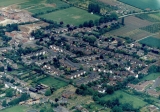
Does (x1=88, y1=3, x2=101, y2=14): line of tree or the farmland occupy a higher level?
A: (x1=88, y1=3, x2=101, y2=14): line of tree

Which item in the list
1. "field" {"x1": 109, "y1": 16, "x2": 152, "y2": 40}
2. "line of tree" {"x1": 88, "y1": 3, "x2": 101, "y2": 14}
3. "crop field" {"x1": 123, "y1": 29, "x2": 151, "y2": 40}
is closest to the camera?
"crop field" {"x1": 123, "y1": 29, "x2": 151, "y2": 40}

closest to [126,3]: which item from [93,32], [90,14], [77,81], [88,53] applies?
[90,14]

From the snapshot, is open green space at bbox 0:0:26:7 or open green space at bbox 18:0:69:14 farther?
open green space at bbox 0:0:26:7

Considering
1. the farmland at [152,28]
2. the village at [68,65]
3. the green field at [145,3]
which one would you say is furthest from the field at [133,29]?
the green field at [145,3]

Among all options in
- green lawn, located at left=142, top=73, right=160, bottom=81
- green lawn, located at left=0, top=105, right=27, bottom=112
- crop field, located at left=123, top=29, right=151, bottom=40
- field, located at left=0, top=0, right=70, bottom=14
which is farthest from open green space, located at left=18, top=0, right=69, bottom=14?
green lawn, located at left=0, top=105, right=27, bottom=112

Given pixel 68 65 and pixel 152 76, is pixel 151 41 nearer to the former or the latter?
pixel 152 76

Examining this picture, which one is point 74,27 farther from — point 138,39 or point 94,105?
Answer: point 94,105

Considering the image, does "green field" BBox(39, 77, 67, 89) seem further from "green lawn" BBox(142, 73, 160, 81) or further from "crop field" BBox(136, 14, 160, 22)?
"crop field" BBox(136, 14, 160, 22)
